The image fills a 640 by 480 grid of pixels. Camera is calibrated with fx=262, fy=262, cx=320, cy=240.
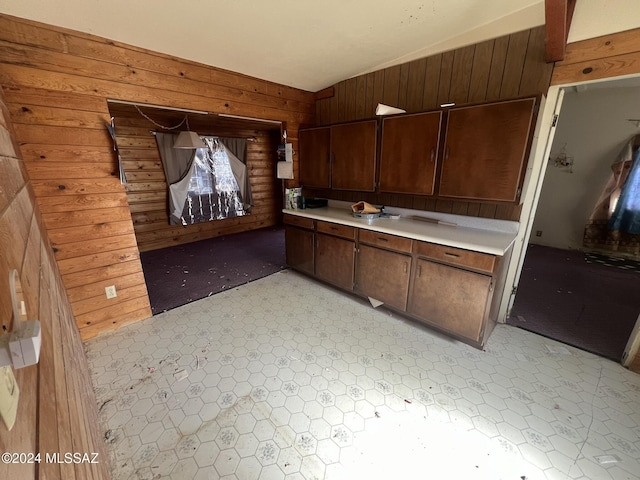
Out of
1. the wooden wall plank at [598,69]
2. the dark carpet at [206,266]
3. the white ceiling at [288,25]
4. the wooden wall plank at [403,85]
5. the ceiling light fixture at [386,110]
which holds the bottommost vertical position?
the dark carpet at [206,266]

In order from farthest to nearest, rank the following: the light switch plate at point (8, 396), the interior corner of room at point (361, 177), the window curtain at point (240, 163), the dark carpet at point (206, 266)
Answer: the window curtain at point (240, 163), the dark carpet at point (206, 266), the interior corner of room at point (361, 177), the light switch plate at point (8, 396)

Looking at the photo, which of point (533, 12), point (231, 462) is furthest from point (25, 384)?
point (533, 12)

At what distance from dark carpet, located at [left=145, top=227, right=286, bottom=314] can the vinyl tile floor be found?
584mm

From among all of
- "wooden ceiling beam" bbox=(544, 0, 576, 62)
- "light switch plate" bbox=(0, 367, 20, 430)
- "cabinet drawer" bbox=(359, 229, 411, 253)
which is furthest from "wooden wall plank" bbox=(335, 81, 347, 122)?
"light switch plate" bbox=(0, 367, 20, 430)

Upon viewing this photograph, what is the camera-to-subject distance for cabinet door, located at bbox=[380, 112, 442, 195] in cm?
227

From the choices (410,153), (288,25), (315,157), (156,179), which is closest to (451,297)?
(410,153)

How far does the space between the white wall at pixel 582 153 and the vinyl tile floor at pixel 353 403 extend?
10.6ft

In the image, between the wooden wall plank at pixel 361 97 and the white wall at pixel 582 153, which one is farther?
the white wall at pixel 582 153

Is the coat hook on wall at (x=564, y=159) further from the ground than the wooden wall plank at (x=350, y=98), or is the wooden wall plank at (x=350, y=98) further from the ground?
the wooden wall plank at (x=350, y=98)

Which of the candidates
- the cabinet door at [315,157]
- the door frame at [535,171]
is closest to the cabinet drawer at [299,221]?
the cabinet door at [315,157]

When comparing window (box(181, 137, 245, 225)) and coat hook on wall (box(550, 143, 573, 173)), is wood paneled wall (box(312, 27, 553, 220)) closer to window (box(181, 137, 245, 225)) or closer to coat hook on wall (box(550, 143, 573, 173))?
window (box(181, 137, 245, 225))

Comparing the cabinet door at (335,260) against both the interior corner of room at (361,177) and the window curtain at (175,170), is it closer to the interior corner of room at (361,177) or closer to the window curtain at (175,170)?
the interior corner of room at (361,177)

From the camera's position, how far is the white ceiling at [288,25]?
67.0 inches

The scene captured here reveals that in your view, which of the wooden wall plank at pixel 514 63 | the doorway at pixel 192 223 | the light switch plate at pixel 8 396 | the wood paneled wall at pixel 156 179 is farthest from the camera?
the wood paneled wall at pixel 156 179
